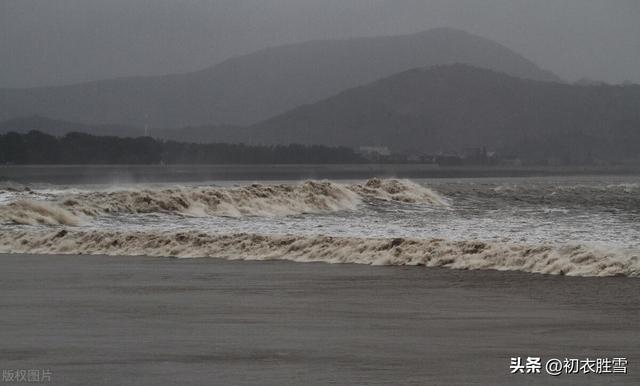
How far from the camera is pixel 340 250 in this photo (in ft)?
68.8

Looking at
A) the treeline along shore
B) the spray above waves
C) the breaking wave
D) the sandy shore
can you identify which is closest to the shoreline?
the treeline along shore

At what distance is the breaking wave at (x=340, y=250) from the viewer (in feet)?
59.8

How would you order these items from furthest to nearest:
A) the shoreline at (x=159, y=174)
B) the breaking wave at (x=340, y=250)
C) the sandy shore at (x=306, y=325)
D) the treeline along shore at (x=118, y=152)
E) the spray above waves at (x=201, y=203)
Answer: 1. the treeline along shore at (x=118, y=152)
2. the shoreline at (x=159, y=174)
3. the spray above waves at (x=201, y=203)
4. the breaking wave at (x=340, y=250)
5. the sandy shore at (x=306, y=325)

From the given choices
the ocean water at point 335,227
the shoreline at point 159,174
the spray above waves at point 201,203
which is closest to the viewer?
the ocean water at point 335,227

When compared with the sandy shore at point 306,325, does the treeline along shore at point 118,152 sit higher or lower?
higher

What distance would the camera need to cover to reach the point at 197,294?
1431 cm

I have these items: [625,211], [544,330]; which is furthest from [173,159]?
[544,330]

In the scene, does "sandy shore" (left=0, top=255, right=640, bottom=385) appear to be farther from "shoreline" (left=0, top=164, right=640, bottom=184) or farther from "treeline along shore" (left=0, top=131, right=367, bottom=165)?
"treeline along shore" (left=0, top=131, right=367, bottom=165)

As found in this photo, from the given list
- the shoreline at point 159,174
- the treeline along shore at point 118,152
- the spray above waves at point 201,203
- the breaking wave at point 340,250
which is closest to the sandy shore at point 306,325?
the breaking wave at point 340,250

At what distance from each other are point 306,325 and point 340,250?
32.2 ft

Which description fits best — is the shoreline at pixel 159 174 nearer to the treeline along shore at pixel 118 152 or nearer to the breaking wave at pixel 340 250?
the treeline along shore at pixel 118 152

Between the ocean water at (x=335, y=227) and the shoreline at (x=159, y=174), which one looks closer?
the ocean water at (x=335, y=227)

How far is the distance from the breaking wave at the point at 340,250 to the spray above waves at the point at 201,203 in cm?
412

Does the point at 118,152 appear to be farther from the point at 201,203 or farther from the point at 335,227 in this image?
the point at 335,227
